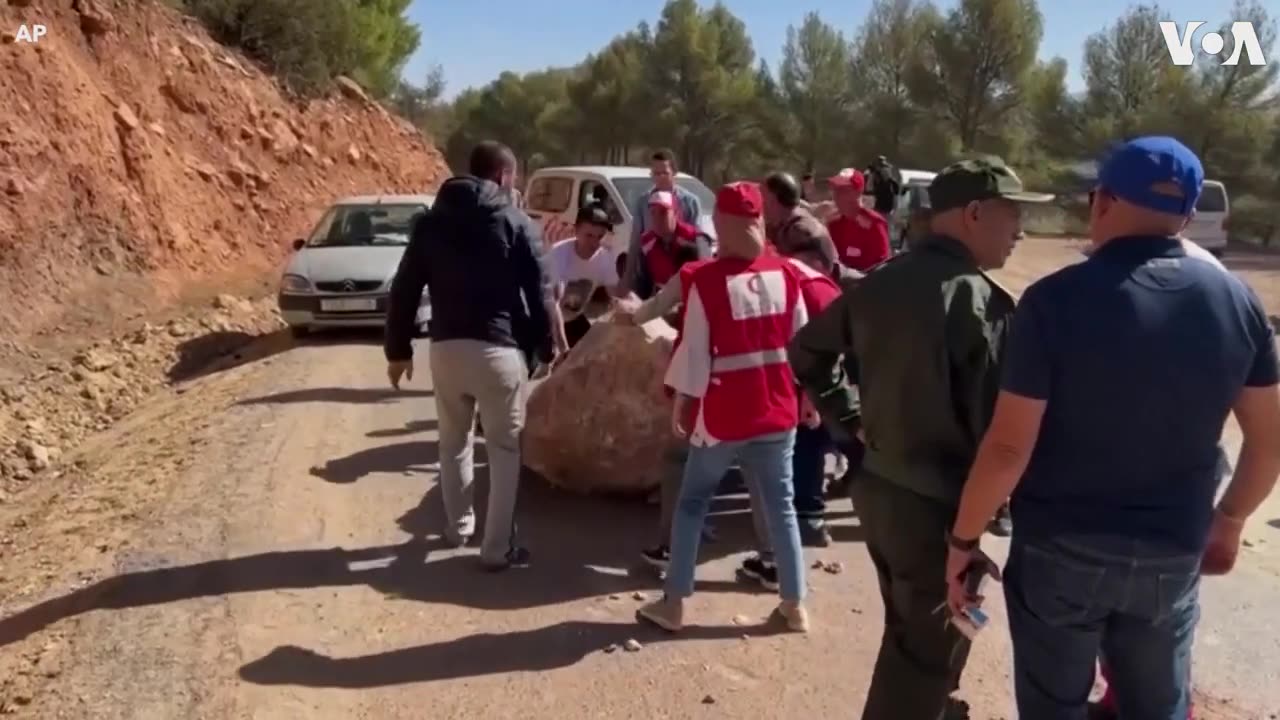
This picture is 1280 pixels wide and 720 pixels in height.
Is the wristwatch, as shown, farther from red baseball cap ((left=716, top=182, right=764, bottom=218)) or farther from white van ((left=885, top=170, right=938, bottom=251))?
white van ((left=885, top=170, right=938, bottom=251))

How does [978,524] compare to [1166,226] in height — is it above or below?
below

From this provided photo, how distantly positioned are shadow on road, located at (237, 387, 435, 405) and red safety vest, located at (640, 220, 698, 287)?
361cm

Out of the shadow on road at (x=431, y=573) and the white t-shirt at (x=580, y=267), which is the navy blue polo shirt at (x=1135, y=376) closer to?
the shadow on road at (x=431, y=573)

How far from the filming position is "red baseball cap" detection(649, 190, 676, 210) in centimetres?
661

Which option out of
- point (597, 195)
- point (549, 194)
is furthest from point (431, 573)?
point (549, 194)

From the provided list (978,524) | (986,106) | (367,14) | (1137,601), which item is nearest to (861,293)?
(978,524)

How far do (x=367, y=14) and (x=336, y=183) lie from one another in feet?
25.9

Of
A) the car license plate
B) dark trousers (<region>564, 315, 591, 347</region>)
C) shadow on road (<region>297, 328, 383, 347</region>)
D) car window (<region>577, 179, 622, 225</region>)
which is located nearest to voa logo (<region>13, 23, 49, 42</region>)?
shadow on road (<region>297, 328, 383, 347</region>)

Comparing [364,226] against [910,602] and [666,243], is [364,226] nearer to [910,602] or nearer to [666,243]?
[666,243]

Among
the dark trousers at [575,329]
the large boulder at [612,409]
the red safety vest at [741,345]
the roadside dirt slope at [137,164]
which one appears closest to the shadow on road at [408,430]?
the dark trousers at [575,329]

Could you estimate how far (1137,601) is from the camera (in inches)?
110

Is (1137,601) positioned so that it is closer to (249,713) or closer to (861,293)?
(861,293)

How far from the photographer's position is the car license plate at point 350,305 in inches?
519

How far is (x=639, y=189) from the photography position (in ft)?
45.6
